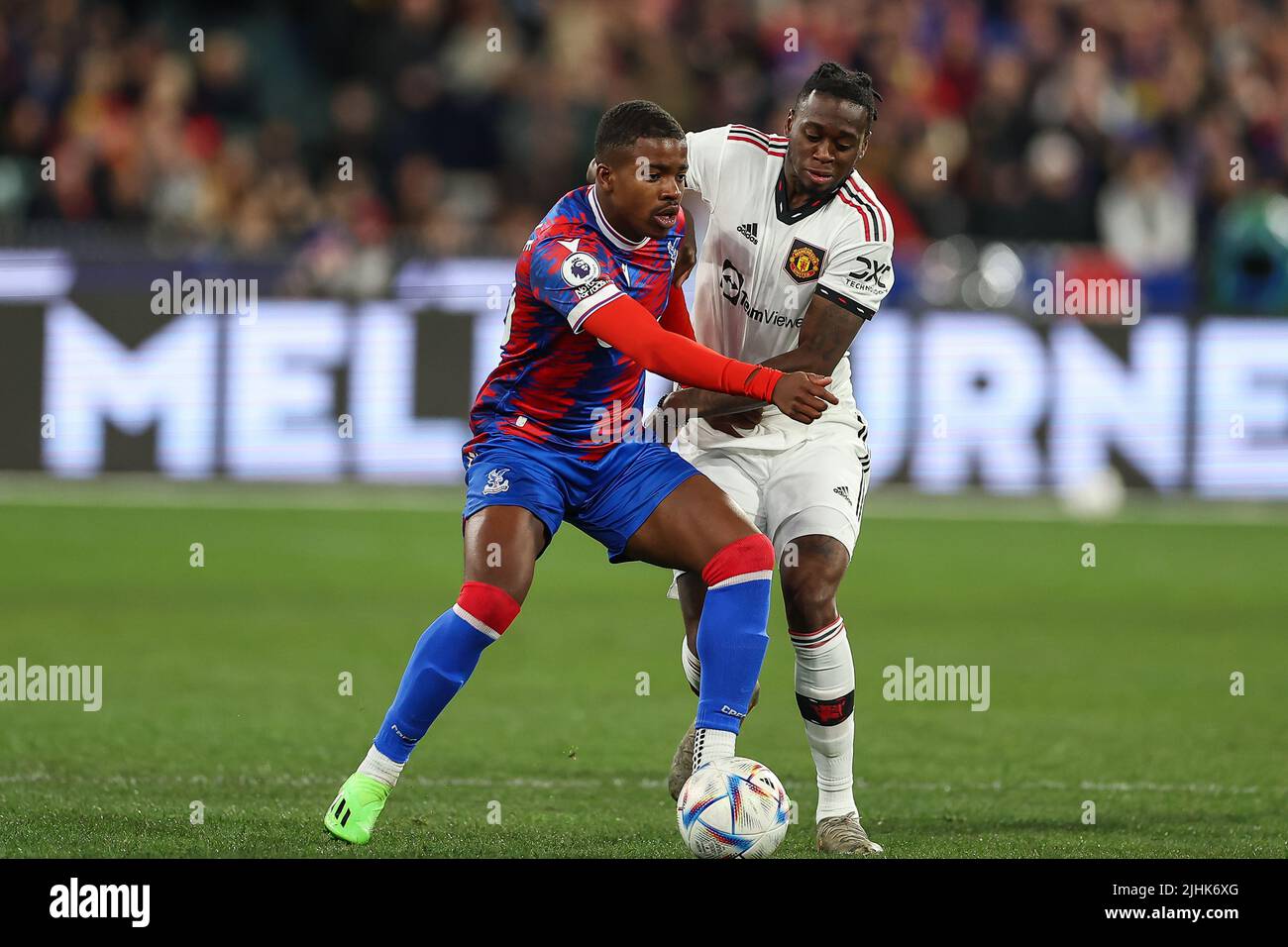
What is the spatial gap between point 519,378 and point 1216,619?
254 inches

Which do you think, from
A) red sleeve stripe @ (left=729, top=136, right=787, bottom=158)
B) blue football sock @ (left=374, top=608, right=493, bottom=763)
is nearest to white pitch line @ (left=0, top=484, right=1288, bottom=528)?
red sleeve stripe @ (left=729, top=136, right=787, bottom=158)

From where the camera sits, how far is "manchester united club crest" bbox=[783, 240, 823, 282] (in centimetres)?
657

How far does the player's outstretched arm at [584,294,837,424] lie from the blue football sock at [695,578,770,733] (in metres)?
0.58

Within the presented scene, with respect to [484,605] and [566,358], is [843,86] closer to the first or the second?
[566,358]

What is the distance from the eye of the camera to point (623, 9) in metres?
18.5

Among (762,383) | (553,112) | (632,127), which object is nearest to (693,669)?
(762,383)

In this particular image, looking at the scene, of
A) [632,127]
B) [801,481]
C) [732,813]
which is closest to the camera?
[732,813]

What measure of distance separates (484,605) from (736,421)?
1348 mm

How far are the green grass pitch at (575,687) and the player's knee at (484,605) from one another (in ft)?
2.14

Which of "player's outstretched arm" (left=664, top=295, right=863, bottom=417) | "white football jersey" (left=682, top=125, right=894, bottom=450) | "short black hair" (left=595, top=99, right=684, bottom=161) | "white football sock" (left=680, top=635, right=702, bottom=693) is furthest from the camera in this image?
"white football sock" (left=680, top=635, right=702, bottom=693)

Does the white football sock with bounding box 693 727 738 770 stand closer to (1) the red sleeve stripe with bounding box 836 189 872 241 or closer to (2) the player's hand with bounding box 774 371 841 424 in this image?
(2) the player's hand with bounding box 774 371 841 424

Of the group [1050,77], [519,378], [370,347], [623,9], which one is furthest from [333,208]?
[519,378]

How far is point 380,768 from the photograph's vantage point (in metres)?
5.82

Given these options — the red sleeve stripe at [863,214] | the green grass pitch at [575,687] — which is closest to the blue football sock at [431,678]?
the green grass pitch at [575,687]
